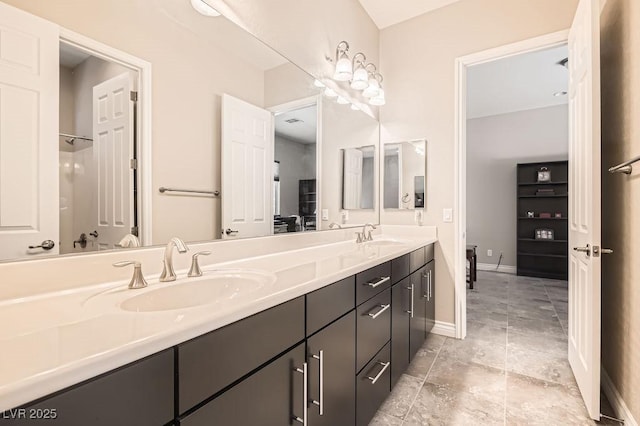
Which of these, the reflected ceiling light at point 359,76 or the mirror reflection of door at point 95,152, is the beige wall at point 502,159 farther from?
the mirror reflection of door at point 95,152

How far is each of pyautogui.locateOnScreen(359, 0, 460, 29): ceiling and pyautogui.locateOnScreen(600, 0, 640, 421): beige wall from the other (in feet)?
4.10

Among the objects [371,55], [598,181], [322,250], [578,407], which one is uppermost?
[371,55]

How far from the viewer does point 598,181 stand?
1498 mm

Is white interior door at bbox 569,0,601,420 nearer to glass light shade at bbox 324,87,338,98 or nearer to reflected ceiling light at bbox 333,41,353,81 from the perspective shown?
reflected ceiling light at bbox 333,41,353,81

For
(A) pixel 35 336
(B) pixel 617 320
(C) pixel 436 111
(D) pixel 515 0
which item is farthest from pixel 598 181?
(A) pixel 35 336

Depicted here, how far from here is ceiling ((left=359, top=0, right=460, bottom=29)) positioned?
2609mm

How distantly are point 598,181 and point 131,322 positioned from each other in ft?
6.55

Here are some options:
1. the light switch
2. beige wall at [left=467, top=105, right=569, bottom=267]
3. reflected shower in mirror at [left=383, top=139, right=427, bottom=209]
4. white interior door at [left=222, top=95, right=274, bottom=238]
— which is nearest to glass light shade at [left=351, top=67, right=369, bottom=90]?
reflected shower in mirror at [left=383, top=139, right=427, bottom=209]

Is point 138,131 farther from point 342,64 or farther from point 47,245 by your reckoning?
point 342,64

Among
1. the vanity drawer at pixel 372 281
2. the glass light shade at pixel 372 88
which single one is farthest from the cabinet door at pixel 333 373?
the glass light shade at pixel 372 88

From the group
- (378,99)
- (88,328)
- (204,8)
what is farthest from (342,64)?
(88,328)

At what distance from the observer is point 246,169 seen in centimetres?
154

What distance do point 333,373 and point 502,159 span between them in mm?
5452

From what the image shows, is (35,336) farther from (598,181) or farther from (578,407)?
(578,407)
